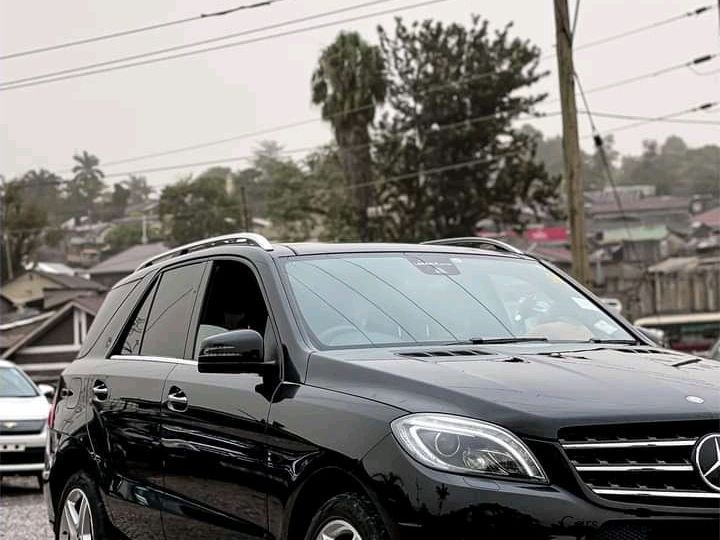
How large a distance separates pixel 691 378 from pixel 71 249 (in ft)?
364

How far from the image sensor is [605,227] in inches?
4715

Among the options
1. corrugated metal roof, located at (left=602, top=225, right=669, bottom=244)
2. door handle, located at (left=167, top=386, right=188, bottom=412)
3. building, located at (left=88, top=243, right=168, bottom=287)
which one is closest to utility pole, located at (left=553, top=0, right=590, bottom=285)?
door handle, located at (left=167, top=386, right=188, bottom=412)

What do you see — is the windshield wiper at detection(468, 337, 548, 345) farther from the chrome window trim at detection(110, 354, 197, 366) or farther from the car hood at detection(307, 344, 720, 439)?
the chrome window trim at detection(110, 354, 197, 366)

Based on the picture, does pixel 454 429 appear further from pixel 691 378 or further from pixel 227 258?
pixel 227 258

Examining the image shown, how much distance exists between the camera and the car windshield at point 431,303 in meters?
5.40

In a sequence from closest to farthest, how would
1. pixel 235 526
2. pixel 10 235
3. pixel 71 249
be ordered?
pixel 235 526
pixel 10 235
pixel 71 249

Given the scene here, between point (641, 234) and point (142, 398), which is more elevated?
point (142, 398)

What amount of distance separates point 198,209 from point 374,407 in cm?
8933

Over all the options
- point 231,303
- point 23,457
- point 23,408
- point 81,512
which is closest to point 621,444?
point 231,303

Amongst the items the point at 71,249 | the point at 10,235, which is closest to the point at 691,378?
the point at 10,235

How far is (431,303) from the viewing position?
5.65 meters

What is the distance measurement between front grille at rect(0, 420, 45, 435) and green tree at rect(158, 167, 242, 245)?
75135 mm

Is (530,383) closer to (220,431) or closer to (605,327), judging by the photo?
(220,431)

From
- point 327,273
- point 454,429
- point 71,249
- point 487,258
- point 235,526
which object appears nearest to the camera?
point 454,429
